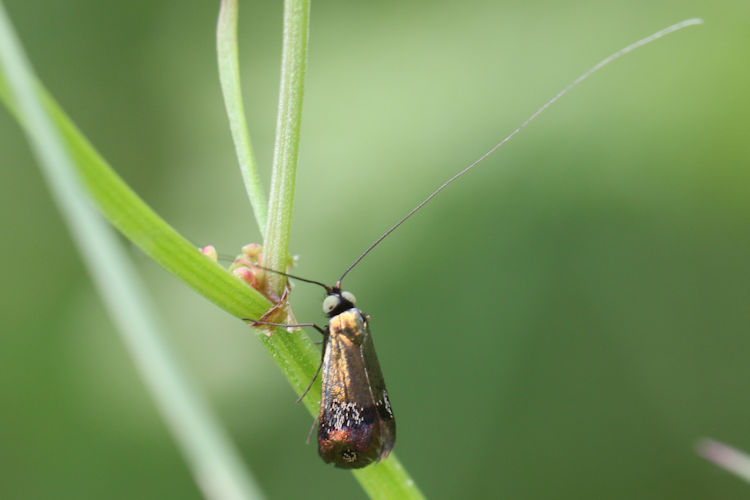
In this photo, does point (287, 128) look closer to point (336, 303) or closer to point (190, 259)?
point (190, 259)

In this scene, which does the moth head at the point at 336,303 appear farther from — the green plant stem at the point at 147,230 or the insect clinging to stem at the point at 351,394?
the green plant stem at the point at 147,230

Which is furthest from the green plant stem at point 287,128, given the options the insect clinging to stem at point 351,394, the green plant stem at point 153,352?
the green plant stem at point 153,352

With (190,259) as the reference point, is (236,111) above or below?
above

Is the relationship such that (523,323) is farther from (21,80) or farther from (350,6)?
(21,80)

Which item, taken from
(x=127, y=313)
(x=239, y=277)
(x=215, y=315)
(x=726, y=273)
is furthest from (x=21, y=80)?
(x=726, y=273)

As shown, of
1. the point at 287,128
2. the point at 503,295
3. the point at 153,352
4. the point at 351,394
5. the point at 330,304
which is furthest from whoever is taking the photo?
the point at 503,295

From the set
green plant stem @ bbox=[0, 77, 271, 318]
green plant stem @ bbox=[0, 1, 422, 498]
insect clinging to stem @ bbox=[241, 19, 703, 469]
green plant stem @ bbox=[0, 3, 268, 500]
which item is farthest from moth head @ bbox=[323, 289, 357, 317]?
green plant stem @ bbox=[0, 3, 268, 500]

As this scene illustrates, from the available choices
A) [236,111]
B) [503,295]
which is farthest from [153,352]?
[503,295]
